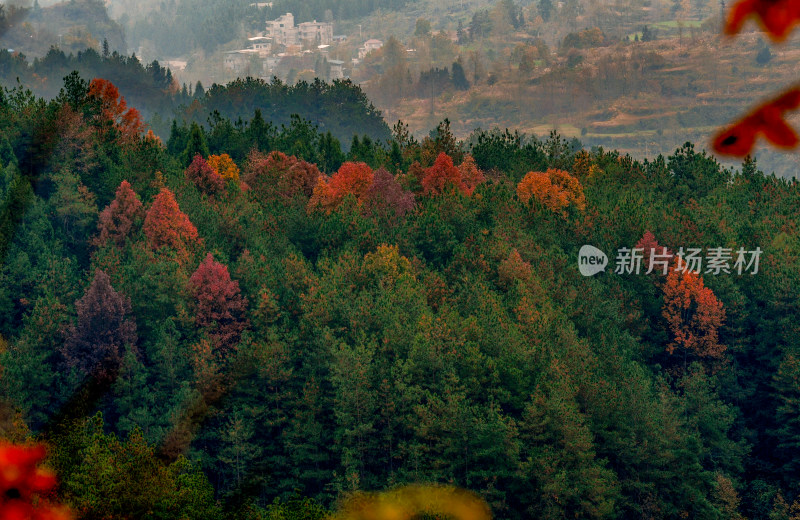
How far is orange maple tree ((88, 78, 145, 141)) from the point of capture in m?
89.9

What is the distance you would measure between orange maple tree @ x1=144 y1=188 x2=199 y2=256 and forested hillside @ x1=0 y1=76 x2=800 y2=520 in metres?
0.17

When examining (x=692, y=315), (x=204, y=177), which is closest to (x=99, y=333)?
(x=204, y=177)

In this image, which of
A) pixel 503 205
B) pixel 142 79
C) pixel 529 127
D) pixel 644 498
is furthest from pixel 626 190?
pixel 142 79

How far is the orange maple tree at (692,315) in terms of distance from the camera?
66.4 metres

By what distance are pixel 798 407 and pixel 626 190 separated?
111ft

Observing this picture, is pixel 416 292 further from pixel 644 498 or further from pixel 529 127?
pixel 529 127

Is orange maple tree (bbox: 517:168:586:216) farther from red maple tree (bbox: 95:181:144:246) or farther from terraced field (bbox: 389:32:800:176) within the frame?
terraced field (bbox: 389:32:800:176)

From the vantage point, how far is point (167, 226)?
66.9m

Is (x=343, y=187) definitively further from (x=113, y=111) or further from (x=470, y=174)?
(x=113, y=111)

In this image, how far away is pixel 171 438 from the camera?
48188mm

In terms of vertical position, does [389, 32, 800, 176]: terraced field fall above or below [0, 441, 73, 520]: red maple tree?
below

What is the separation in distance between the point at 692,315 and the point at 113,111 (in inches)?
2155

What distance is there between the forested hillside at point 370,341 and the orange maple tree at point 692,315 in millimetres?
207

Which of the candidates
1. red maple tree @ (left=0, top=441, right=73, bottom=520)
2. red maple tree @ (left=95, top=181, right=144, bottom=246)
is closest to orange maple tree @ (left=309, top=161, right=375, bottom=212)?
red maple tree @ (left=95, top=181, right=144, bottom=246)
